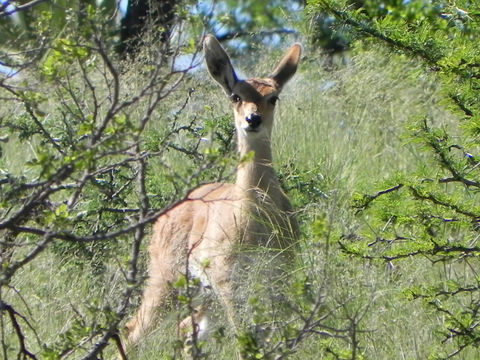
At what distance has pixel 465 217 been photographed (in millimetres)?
5402

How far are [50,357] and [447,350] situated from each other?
7.92 feet

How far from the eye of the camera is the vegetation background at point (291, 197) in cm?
394

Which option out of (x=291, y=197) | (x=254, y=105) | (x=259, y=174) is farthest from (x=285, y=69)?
(x=259, y=174)

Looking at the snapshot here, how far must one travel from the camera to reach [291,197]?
25.4ft

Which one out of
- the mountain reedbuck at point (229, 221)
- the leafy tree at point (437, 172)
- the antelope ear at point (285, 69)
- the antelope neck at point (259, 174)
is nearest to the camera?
the leafy tree at point (437, 172)

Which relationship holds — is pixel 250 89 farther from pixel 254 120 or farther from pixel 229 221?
pixel 229 221

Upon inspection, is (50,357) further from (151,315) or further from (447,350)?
(151,315)

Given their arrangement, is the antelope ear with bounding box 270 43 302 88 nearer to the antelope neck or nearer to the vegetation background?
the vegetation background

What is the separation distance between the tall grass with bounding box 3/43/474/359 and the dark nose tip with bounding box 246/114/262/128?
0.36 metres

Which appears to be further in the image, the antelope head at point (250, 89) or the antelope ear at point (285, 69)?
the antelope ear at point (285, 69)

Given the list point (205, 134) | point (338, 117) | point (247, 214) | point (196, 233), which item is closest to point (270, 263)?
point (247, 214)

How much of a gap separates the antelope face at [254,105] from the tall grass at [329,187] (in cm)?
32

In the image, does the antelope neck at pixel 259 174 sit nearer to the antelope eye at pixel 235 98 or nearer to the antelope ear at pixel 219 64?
the antelope eye at pixel 235 98

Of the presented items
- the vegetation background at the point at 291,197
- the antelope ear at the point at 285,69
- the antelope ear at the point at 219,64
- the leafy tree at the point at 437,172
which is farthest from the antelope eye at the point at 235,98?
the leafy tree at the point at 437,172
